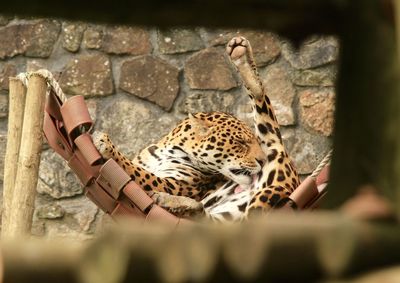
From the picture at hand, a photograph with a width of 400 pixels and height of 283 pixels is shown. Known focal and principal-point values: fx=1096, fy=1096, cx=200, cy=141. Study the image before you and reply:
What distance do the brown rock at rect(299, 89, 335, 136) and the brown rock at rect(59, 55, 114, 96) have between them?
2.69 ft

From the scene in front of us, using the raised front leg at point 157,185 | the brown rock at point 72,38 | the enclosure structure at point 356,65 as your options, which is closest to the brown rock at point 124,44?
the brown rock at point 72,38

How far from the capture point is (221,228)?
60cm

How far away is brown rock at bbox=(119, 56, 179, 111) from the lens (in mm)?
4648

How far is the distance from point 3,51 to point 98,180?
193 cm

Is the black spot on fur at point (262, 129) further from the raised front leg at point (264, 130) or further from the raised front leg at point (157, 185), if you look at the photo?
the raised front leg at point (157, 185)

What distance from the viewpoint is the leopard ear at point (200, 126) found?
3.34 m

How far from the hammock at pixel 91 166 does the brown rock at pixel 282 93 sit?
5.16 feet

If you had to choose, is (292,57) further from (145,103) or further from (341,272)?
→ (341,272)

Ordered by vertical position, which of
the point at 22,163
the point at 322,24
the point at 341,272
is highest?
the point at 322,24

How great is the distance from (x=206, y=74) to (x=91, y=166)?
1740mm

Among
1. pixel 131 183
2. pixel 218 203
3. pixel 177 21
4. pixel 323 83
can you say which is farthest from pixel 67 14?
pixel 323 83

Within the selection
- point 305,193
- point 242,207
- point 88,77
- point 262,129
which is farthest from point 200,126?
point 88,77

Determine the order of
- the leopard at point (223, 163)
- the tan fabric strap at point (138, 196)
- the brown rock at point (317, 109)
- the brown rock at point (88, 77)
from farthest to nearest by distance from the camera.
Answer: the brown rock at point (88, 77)
the brown rock at point (317, 109)
the leopard at point (223, 163)
the tan fabric strap at point (138, 196)

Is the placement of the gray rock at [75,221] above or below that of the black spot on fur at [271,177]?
below
